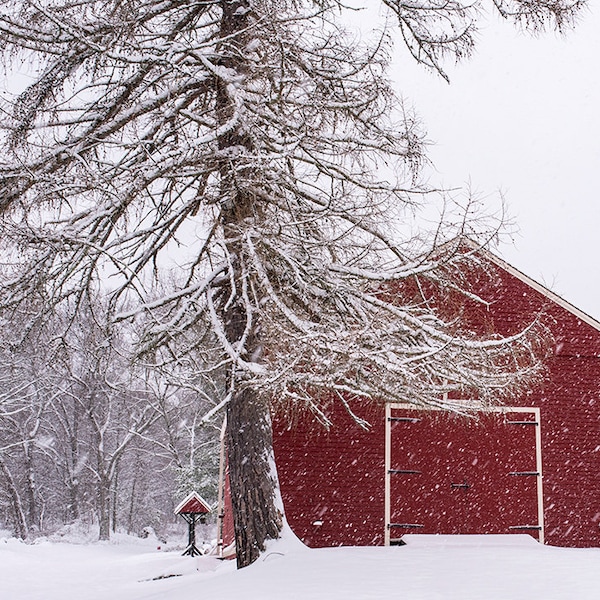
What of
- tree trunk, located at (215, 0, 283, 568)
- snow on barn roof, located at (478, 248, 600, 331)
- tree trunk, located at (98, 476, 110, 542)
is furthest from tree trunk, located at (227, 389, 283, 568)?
tree trunk, located at (98, 476, 110, 542)

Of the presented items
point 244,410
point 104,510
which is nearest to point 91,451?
point 104,510

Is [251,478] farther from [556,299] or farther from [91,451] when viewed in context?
[91,451]

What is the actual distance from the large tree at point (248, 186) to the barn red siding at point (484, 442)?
337 cm

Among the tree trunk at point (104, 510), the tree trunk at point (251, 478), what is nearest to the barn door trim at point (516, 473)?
the tree trunk at point (251, 478)

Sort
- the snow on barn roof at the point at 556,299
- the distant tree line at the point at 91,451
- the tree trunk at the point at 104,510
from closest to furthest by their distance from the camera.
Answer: the snow on barn roof at the point at 556,299 < the distant tree line at the point at 91,451 < the tree trunk at the point at 104,510

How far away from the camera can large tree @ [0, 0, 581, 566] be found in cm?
705

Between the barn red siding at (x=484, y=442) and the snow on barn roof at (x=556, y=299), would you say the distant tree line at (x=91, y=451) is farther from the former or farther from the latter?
the snow on barn roof at (x=556, y=299)

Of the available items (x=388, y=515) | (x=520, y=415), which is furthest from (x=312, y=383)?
(x=520, y=415)

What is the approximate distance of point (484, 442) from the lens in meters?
11.8

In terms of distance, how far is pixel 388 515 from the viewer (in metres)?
11.4

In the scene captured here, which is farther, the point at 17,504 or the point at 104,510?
the point at 17,504

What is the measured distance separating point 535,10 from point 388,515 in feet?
23.7

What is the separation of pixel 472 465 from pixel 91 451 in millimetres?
27517

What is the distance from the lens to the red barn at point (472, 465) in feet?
37.5
